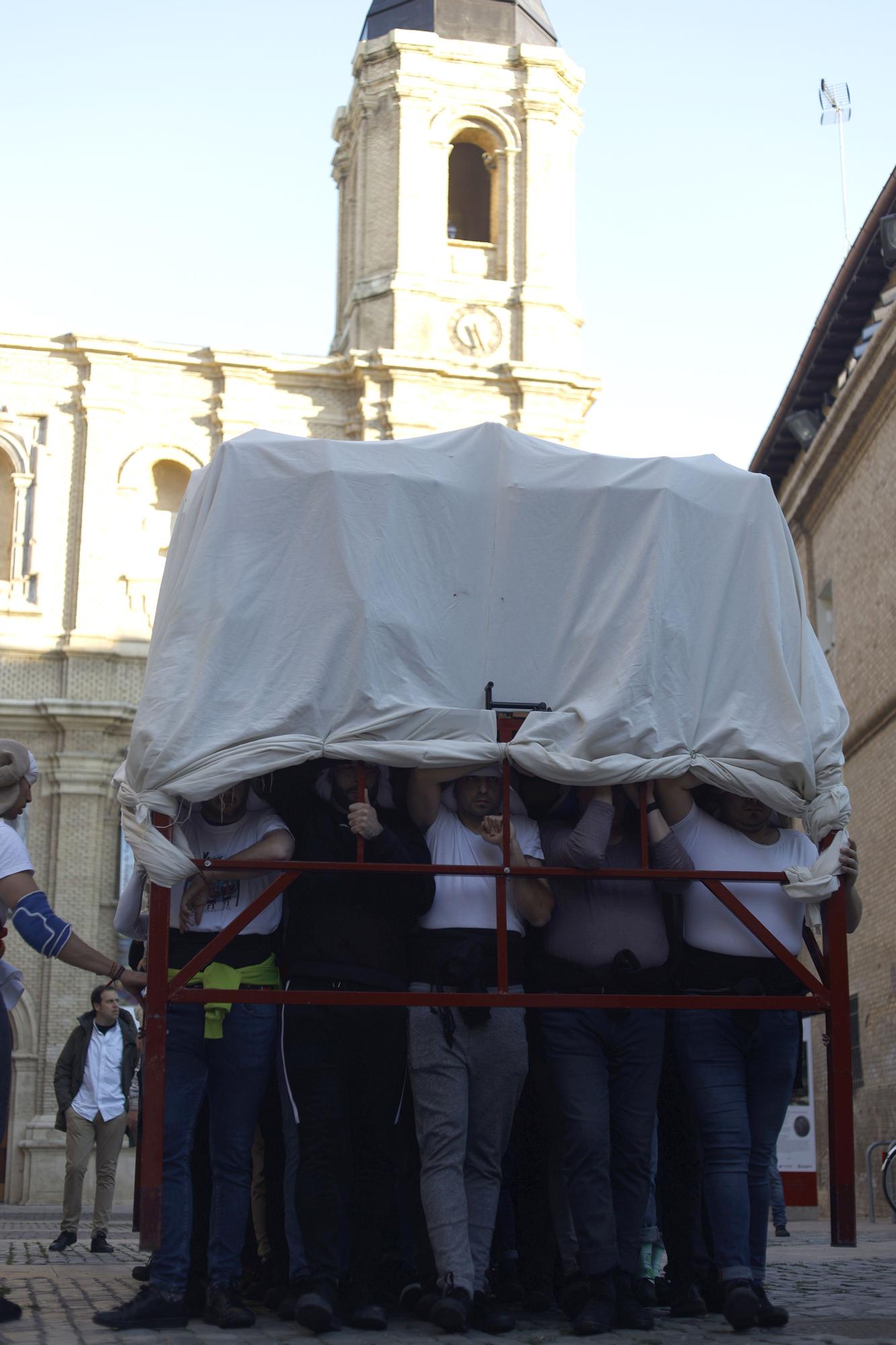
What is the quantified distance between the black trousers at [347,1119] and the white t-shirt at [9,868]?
3.61 feet

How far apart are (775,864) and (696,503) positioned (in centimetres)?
154

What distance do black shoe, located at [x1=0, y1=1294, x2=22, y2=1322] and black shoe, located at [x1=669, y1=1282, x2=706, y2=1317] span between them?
96.6 inches

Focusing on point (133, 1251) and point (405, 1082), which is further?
point (133, 1251)

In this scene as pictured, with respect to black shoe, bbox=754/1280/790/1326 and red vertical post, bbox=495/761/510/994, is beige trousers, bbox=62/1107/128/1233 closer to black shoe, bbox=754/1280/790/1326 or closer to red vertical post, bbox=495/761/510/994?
red vertical post, bbox=495/761/510/994

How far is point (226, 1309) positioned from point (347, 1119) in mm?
774

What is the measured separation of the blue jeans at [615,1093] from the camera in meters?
6.61

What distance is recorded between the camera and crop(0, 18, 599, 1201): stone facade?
32.5 meters

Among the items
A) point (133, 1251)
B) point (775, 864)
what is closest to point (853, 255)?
point (133, 1251)

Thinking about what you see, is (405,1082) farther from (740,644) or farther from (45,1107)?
(45,1107)

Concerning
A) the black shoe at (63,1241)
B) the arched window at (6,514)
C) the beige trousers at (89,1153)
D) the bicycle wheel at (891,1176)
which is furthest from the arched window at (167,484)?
the black shoe at (63,1241)

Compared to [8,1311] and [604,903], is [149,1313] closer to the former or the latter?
[8,1311]

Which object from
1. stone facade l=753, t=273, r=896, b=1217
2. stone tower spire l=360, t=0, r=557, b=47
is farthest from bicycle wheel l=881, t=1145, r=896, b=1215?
stone tower spire l=360, t=0, r=557, b=47

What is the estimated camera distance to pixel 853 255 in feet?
69.0

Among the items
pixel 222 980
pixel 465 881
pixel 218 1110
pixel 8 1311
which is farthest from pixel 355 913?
pixel 8 1311
